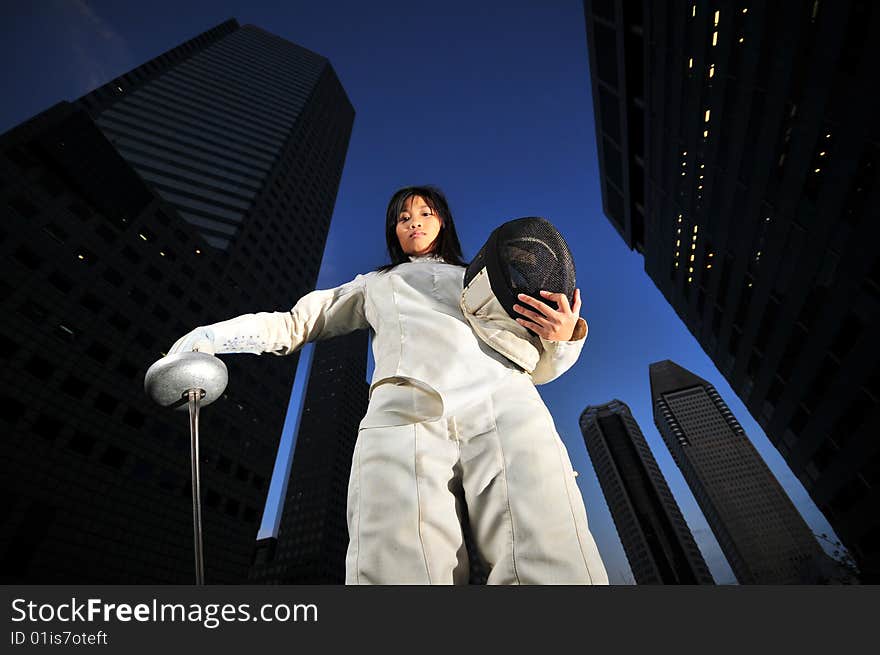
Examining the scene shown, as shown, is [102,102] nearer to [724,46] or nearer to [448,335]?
[724,46]

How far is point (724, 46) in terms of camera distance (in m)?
21.1

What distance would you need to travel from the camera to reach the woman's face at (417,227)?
8.56 ft

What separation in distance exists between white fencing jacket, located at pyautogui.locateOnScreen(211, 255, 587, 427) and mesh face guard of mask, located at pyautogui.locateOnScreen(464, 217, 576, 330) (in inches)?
2.8

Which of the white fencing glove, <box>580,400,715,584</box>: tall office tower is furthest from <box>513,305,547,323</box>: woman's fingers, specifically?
<box>580,400,715,584</box>: tall office tower

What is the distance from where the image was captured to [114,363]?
1032 inches

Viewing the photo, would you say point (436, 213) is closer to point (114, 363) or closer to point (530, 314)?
point (530, 314)

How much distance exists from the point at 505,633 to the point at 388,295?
155 cm

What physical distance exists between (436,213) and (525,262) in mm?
1056

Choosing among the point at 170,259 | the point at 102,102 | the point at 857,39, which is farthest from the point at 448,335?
the point at 102,102

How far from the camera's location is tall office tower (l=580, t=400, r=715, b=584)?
108 m

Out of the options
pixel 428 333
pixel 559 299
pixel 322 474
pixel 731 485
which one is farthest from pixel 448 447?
pixel 731 485

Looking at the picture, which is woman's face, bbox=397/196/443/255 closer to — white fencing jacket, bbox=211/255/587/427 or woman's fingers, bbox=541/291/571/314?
white fencing jacket, bbox=211/255/587/427

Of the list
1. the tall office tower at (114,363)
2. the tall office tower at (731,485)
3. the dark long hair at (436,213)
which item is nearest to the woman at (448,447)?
the dark long hair at (436,213)

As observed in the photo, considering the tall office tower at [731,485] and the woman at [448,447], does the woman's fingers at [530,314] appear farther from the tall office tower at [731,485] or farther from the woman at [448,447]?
the tall office tower at [731,485]
